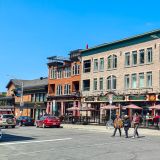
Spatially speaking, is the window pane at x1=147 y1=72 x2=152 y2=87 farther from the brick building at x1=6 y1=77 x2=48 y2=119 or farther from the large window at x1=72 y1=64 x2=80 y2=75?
the brick building at x1=6 y1=77 x2=48 y2=119

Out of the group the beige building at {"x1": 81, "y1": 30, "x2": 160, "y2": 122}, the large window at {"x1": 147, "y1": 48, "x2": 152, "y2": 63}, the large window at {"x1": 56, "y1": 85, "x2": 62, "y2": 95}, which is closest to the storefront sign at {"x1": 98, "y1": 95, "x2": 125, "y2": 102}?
the beige building at {"x1": 81, "y1": 30, "x2": 160, "y2": 122}

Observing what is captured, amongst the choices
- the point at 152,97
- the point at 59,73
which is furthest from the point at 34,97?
the point at 152,97

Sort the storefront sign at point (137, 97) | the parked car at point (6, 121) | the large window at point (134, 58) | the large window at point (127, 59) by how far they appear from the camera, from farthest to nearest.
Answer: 1. the large window at point (127, 59)
2. the large window at point (134, 58)
3. the storefront sign at point (137, 97)
4. the parked car at point (6, 121)

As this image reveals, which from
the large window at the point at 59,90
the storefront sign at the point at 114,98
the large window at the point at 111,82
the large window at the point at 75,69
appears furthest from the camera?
the large window at the point at 59,90

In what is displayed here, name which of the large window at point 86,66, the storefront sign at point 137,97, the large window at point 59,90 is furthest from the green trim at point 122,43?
the large window at point 59,90

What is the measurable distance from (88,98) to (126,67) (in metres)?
9.44

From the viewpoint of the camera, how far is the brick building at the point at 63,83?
6028 centimetres

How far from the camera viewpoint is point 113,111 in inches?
2023

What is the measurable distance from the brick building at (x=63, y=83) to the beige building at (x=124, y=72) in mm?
2528

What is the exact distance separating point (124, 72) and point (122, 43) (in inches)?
162

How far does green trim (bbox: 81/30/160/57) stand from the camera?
151 ft

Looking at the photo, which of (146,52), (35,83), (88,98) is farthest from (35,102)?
(146,52)

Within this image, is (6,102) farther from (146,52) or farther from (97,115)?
(146,52)

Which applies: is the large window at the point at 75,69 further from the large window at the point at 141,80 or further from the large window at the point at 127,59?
the large window at the point at 141,80
